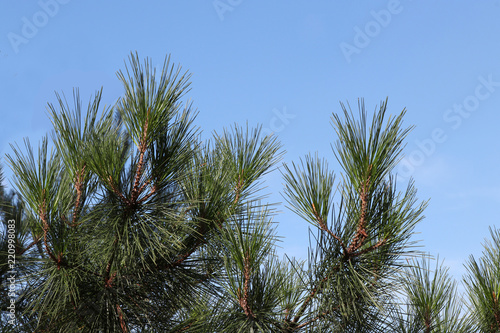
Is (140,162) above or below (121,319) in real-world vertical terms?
above

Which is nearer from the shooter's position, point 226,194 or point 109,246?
point 109,246

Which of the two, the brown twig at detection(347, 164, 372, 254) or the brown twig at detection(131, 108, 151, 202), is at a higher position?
the brown twig at detection(131, 108, 151, 202)

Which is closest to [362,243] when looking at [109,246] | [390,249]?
[390,249]

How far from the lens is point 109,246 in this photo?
6.69ft

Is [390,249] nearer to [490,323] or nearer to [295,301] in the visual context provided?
[295,301]

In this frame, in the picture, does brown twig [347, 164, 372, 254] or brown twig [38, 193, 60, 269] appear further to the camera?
brown twig [38, 193, 60, 269]

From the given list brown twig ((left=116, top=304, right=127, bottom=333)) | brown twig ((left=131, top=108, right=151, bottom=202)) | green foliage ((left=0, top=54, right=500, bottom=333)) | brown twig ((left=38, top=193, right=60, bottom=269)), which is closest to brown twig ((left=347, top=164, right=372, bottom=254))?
green foliage ((left=0, top=54, right=500, bottom=333))

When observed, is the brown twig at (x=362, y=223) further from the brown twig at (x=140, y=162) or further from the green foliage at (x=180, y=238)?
the brown twig at (x=140, y=162)

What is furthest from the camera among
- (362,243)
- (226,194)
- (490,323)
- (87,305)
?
(490,323)

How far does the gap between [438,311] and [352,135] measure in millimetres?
1477

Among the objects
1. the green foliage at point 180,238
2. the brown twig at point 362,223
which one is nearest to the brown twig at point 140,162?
the green foliage at point 180,238

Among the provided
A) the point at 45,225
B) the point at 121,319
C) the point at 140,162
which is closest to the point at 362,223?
the point at 140,162

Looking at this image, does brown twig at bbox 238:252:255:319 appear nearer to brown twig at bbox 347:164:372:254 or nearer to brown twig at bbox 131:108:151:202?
brown twig at bbox 347:164:372:254

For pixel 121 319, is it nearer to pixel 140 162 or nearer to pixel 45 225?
pixel 45 225
